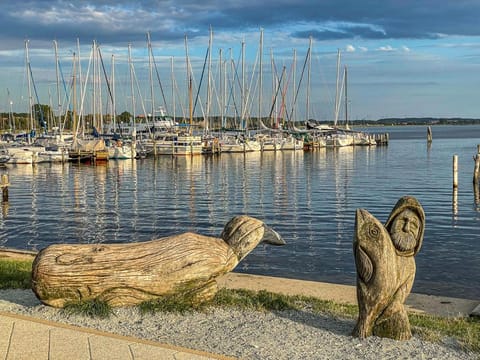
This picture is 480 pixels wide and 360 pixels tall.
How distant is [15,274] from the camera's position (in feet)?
38.5

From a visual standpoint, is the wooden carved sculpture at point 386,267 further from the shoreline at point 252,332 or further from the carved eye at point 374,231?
the shoreline at point 252,332

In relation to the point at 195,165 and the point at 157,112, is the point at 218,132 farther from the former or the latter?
the point at 195,165

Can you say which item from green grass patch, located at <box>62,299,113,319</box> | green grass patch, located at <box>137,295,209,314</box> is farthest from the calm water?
green grass patch, located at <box>62,299,113,319</box>

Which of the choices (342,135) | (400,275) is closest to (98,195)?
(400,275)

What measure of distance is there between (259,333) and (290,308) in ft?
4.50

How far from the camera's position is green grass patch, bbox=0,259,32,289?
10711 mm

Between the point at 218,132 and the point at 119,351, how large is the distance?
257 ft

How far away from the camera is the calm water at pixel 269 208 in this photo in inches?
658

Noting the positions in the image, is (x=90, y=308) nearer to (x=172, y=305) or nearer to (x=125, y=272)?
(x=125, y=272)

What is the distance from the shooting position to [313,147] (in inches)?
3359

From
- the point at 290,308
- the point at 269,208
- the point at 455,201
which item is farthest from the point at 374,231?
the point at 455,201

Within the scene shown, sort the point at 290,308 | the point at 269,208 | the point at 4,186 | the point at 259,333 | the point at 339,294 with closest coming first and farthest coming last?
the point at 259,333 < the point at 290,308 < the point at 339,294 < the point at 269,208 < the point at 4,186

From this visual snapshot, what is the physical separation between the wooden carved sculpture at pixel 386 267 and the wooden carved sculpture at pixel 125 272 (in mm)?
2160

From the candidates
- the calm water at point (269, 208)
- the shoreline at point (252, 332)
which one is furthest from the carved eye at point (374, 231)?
the calm water at point (269, 208)
